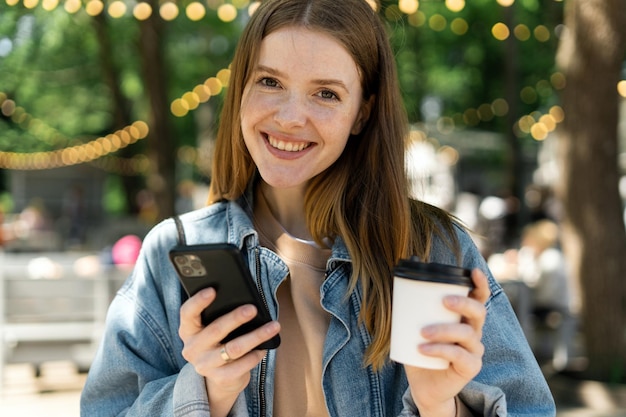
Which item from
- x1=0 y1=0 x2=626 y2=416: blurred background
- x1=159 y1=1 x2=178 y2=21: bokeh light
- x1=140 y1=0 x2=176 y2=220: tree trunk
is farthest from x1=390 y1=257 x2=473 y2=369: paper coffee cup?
x1=140 y1=0 x2=176 y2=220: tree trunk

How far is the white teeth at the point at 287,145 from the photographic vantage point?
1.97 metres

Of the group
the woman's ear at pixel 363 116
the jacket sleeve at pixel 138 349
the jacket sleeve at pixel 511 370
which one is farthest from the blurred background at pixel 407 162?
the jacket sleeve at pixel 138 349

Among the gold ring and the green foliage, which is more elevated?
the green foliage

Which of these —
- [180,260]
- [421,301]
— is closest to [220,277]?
[180,260]

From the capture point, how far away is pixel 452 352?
61.4 inches

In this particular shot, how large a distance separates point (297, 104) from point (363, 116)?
24 cm

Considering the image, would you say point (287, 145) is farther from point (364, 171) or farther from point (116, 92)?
point (116, 92)

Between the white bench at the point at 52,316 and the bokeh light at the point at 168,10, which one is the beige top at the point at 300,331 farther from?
the bokeh light at the point at 168,10

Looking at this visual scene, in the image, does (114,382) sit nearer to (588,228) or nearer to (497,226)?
(588,228)

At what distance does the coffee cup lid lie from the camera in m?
1.53

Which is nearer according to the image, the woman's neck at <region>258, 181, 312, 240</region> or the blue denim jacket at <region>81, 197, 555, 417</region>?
the blue denim jacket at <region>81, 197, 555, 417</region>

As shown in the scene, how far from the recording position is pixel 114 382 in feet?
6.47

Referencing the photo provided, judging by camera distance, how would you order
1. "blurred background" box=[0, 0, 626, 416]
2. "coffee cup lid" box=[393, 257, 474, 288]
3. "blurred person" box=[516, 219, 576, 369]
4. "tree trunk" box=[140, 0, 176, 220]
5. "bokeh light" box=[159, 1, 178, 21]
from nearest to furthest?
1. "coffee cup lid" box=[393, 257, 474, 288]
2. "blurred background" box=[0, 0, 626, 416]
3. "blurred person" box=[516, 219, 576, 369]
4. "bokeh light" box=[159, 1, 178, 21]
5. "tree trunk" box=[140, 0, 176, 220]

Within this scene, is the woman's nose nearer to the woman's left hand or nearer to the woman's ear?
the woman's ear
